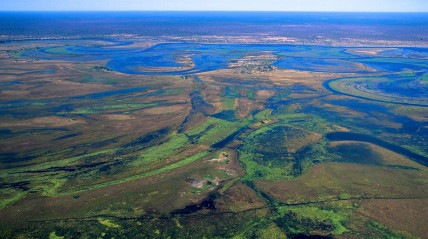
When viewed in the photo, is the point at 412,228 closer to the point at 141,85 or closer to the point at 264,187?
the point at 264,187

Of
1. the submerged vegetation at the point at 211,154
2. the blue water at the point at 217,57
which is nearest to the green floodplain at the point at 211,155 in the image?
the submerged vegetation at the point at 211,154

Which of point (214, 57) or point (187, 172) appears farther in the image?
point (214, 57)

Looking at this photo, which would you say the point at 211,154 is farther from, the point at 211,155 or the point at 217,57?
the point at 217,57

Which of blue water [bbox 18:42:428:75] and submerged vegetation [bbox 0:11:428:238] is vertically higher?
blue water [bbox 18:42:428:75]

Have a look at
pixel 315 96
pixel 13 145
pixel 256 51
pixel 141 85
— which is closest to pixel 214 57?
pixel 256 51

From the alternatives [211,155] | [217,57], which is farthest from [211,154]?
[217,57]

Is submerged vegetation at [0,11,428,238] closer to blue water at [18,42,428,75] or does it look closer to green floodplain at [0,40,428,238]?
green floodplain at [0,40,428,238]

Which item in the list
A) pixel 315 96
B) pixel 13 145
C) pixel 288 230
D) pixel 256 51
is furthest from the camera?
pixel 256 51

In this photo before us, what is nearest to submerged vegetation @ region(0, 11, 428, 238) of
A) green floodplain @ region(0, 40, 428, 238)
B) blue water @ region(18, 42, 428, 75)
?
green floodplain @ region(0, 40, 428, 238)
